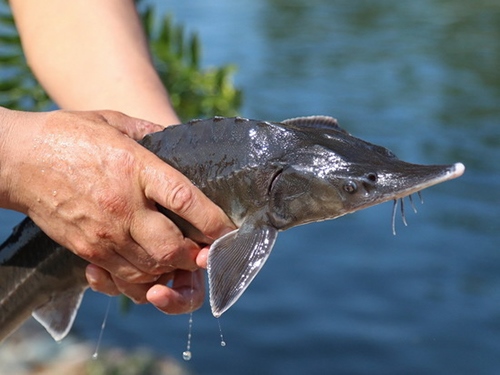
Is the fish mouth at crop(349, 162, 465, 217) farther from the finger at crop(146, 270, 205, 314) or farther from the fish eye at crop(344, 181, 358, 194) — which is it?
the finger at crop(146, 270, 205, 314)

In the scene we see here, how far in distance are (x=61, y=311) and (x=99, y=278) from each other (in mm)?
Result: 249

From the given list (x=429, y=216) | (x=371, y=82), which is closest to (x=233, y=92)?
(x=429, y=216)

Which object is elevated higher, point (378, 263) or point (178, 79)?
point (178, 79)

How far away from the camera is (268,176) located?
2617 mm

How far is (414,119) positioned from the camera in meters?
12.8

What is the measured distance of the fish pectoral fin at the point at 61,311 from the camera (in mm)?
3195

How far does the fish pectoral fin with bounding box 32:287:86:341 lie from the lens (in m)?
3.20

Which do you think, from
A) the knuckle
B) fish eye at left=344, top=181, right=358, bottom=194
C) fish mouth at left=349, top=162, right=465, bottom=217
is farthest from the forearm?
fish mouth at left=349, top=162, right=465, bottom=217

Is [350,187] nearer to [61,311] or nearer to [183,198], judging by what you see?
[183,198]

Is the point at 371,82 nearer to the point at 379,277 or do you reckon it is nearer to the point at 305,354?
the point at 379,277

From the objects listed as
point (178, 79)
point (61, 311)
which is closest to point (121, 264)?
point (61, 311)

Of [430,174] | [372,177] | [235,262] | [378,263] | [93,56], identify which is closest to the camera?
[430,174]

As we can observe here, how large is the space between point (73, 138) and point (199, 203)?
0.43 m

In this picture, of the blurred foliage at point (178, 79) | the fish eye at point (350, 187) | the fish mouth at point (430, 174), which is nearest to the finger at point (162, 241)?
the fish eye at point (350, 187)
